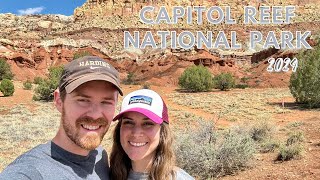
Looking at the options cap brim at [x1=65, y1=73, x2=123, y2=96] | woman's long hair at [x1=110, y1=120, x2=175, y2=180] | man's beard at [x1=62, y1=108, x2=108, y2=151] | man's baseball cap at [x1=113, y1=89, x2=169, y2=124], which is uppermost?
cap brim at [x1=65, y1=73, x2=123, y2=96]

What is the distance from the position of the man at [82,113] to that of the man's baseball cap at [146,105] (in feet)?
0.98

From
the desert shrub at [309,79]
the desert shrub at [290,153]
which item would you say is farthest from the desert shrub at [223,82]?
the desert shrub at [290,153]

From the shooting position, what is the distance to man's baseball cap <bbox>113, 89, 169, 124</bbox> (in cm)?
268

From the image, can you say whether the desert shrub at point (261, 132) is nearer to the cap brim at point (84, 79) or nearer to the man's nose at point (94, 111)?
the man's nose at point (94, 111)

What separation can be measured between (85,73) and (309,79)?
2489cm

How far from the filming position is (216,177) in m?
8.40

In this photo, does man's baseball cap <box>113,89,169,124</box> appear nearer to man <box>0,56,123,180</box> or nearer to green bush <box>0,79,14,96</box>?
man <box>0,56,123,180</box>

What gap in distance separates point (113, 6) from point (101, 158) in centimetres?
12164

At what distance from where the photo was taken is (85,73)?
2238 mm

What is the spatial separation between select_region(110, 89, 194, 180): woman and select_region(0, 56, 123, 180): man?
35 cm

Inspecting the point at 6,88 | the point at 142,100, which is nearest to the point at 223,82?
the point at 6,88

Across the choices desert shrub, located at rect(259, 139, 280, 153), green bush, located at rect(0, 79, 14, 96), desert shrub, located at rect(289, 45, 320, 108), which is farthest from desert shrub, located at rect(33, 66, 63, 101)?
desert shrub, located at rect(259, 139, 280, 153)

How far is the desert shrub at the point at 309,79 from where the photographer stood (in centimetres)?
2417

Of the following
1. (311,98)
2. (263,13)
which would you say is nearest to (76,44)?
(311,98)
